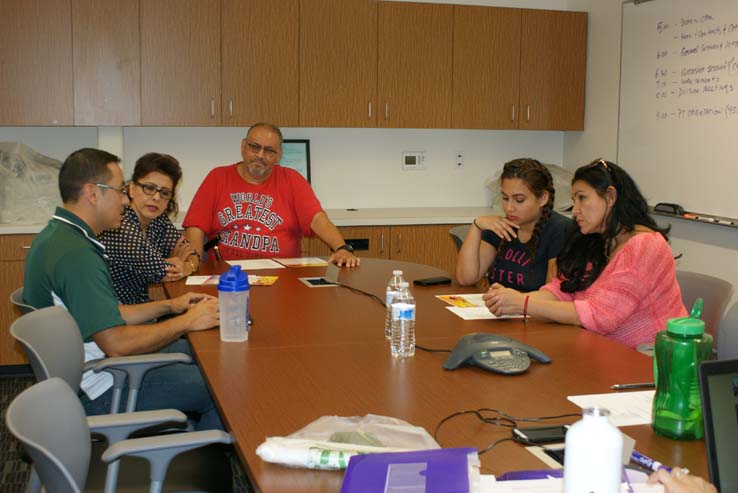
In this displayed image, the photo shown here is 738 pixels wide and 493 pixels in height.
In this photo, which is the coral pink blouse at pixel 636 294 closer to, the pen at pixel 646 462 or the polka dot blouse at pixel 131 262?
the pen at pixel 646 462

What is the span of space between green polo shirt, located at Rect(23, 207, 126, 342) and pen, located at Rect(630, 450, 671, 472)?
1.56 meters

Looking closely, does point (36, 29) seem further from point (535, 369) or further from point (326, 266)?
point (535, 369)

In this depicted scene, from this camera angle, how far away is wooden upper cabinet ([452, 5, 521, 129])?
214 inches

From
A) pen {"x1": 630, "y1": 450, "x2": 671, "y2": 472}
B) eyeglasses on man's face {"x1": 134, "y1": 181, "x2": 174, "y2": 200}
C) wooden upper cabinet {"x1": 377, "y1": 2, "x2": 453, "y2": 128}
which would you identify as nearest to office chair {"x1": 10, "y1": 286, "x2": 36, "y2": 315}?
eyeglasses on man's face {"x1": 134, "y1": 181, "x2": 174, "y2": 200}

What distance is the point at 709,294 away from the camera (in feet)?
9.66

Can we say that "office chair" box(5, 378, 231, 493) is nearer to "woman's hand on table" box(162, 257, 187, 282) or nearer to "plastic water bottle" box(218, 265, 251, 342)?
A: "plastic water bottle" box(218, 265, 251, 342)

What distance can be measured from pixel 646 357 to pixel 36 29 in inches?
157

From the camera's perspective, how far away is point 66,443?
163cm

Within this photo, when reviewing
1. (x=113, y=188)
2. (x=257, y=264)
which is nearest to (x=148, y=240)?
(x=257, y=264)

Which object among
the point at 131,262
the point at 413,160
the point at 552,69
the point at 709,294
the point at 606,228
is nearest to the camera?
the point at 606,228

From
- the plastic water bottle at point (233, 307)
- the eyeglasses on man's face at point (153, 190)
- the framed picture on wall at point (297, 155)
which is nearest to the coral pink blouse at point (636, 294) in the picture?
the plastic water bottle at point (233, 307)

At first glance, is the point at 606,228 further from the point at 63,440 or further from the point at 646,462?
the point at 63,440

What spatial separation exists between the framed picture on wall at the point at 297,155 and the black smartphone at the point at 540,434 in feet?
13.3

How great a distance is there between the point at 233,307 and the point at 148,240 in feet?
4.35
